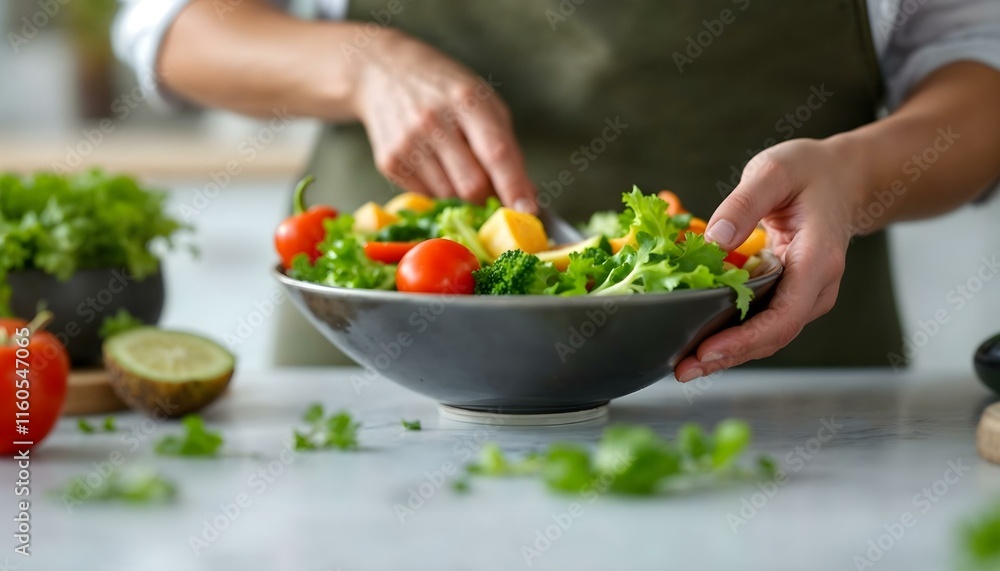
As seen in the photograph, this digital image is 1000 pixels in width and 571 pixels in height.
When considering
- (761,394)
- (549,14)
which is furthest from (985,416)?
(549,14)

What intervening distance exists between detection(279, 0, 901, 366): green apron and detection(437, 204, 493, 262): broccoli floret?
0.48 metres

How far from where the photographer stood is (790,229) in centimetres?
125

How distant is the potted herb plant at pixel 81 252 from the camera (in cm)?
133

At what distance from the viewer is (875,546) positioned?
807 millimetres

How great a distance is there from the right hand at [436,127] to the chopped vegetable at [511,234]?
0.20m

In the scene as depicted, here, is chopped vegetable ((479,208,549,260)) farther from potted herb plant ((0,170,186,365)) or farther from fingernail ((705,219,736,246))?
potted herb plant ((0,170,186,365))

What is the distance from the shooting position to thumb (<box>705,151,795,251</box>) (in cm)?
107

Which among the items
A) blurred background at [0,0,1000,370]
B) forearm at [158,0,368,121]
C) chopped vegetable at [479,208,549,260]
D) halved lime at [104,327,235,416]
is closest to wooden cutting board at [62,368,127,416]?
halved lime at [104,327,235,416]

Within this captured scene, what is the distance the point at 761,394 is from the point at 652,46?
24.9 inches

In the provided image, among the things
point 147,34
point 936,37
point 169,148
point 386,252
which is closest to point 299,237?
point 386,252

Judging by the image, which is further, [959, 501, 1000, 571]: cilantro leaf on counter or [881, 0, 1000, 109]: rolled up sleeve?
[881, 0, 1000, 109]: rolled up sleeve

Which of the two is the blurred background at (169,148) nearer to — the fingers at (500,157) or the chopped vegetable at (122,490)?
the fingers at (500,157)

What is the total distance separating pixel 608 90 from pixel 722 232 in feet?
2.32

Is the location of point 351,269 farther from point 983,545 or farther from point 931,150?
point 931,150
